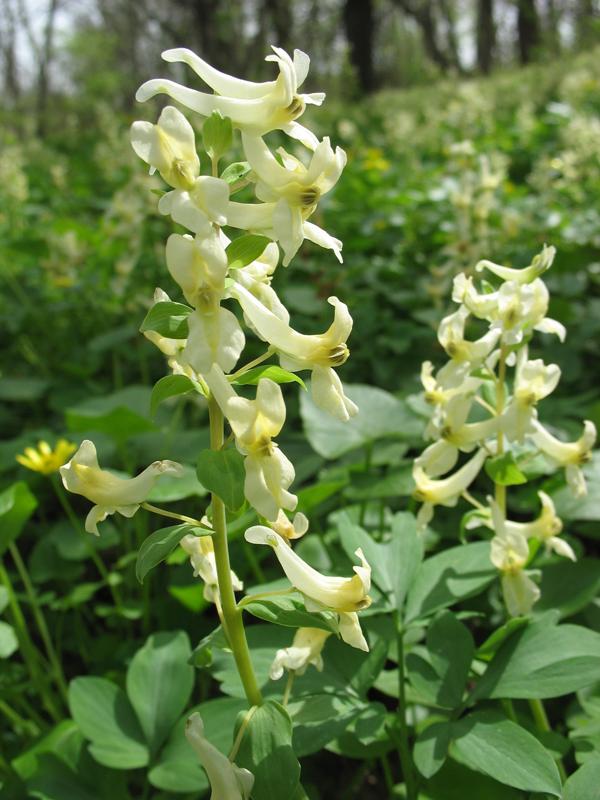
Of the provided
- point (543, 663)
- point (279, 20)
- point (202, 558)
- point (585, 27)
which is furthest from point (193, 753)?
point (585, 27)

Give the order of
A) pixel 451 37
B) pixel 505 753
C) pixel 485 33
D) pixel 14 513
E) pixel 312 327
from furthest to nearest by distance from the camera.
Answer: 1. pixel 451 37
2. pixel 485 33
3. pixel 312 327
4. pixel 14 513
5. pixel 505 753

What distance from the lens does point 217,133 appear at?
0.99 m

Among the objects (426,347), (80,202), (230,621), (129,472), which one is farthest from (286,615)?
(80,202)

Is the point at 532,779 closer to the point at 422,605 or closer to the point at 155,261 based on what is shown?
the point at 422,605

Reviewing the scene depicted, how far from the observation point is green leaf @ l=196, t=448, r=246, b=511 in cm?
96

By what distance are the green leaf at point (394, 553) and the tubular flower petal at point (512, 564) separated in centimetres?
16

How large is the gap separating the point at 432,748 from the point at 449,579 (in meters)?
0.35

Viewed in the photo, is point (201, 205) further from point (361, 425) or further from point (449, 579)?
point (361, 425)

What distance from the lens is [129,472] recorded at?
2.46 metres

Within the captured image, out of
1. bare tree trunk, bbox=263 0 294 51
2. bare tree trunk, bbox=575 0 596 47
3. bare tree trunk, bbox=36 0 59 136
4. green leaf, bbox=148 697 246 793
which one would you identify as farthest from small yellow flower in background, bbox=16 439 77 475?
bare tree trunk, bbox=36 0 59 136

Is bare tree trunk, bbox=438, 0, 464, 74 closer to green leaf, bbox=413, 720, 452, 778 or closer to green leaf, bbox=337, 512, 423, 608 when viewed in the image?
green leaf, bbox=337, 512, 423, 608

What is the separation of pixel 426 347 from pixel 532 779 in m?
2.49

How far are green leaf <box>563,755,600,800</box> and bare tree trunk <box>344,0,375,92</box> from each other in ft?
54.8

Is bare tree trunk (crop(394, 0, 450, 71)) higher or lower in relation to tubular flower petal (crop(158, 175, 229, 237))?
higher
